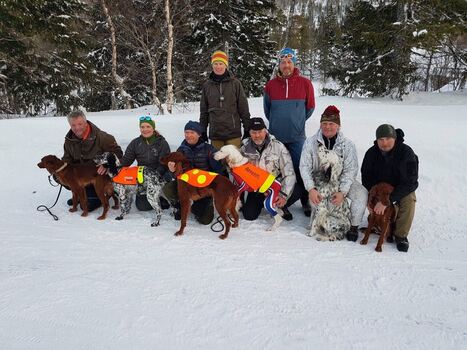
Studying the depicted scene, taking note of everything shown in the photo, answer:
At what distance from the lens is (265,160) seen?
4.58 meters

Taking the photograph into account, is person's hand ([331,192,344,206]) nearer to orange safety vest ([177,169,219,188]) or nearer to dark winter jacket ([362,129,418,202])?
dark winter jacket ([362,129,418,202])

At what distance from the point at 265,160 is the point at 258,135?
37cm

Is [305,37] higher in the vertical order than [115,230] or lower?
higher

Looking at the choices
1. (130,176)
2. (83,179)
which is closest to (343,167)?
(130,176)

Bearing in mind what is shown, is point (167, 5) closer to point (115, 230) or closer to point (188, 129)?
point (188, 129)

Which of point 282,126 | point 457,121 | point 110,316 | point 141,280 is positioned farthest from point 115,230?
point 457,121

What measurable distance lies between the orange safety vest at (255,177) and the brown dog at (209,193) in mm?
197

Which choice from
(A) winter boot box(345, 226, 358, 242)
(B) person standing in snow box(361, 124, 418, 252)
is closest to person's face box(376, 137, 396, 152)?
(B) person standing in snow box(361, 124, 418, 252)

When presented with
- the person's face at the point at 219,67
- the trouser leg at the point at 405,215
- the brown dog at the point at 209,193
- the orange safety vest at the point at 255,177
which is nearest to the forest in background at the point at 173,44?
the person's face at the point at 219,67

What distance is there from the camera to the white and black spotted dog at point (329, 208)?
13.4 feet

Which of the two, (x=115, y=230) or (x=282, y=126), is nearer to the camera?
(x=115, y=230)

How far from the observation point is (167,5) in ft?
39.6

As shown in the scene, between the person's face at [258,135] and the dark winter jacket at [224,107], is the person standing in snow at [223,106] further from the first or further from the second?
the person's face at [258,135]

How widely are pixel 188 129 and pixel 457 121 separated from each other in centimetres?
586
